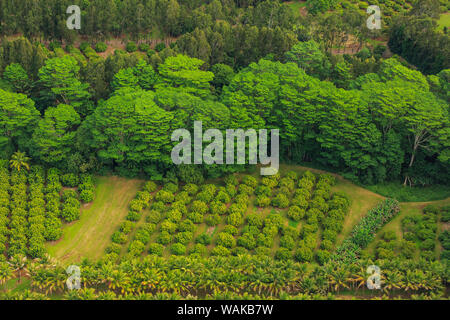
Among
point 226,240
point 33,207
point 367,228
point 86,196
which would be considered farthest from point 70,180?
point 367,228

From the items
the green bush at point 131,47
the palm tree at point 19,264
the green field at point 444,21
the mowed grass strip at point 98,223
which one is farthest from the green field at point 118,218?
the green field at point 444,21

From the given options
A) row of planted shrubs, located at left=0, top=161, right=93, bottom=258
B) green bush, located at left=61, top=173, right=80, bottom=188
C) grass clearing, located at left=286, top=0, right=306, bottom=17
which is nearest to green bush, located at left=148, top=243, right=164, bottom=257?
row of planted shrubs, located at left=0, top=161, right=93, bottom=258

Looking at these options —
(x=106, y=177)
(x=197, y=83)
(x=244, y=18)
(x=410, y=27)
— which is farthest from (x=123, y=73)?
(x=410, y=27)

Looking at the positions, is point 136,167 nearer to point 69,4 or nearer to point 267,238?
point 267,238

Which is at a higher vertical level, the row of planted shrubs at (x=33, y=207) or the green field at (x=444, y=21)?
the green field at (x=444, y=21)

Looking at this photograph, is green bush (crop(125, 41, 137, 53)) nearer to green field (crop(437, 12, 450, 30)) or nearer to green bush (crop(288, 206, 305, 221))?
green bush (crop(288, 206, 305, 221))

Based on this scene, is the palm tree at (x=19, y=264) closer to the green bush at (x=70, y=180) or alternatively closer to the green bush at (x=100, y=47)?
the green bush at (x=70, y=180)

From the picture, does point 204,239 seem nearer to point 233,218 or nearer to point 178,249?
point 178,249
